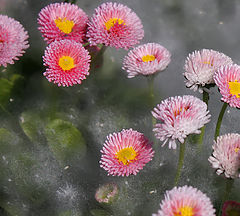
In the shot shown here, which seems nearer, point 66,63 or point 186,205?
point 186,205

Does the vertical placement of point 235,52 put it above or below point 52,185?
above

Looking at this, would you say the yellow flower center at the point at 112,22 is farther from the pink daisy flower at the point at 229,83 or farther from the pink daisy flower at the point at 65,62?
the pink daisy flower at the point at 229,83

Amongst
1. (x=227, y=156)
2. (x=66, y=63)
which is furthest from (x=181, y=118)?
(x=66, y=63)

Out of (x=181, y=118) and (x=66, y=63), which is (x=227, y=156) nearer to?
(x=181, y=118)

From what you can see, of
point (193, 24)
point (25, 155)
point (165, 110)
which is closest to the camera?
point (165, 110)

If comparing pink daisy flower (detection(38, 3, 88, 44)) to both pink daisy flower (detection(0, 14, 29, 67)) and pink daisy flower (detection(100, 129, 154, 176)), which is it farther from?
pink daisy flower (detection(100, 129, 154, 176))

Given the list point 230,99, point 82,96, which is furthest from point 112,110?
point 230,99

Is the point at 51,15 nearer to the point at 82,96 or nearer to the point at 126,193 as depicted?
the point at 82,96
